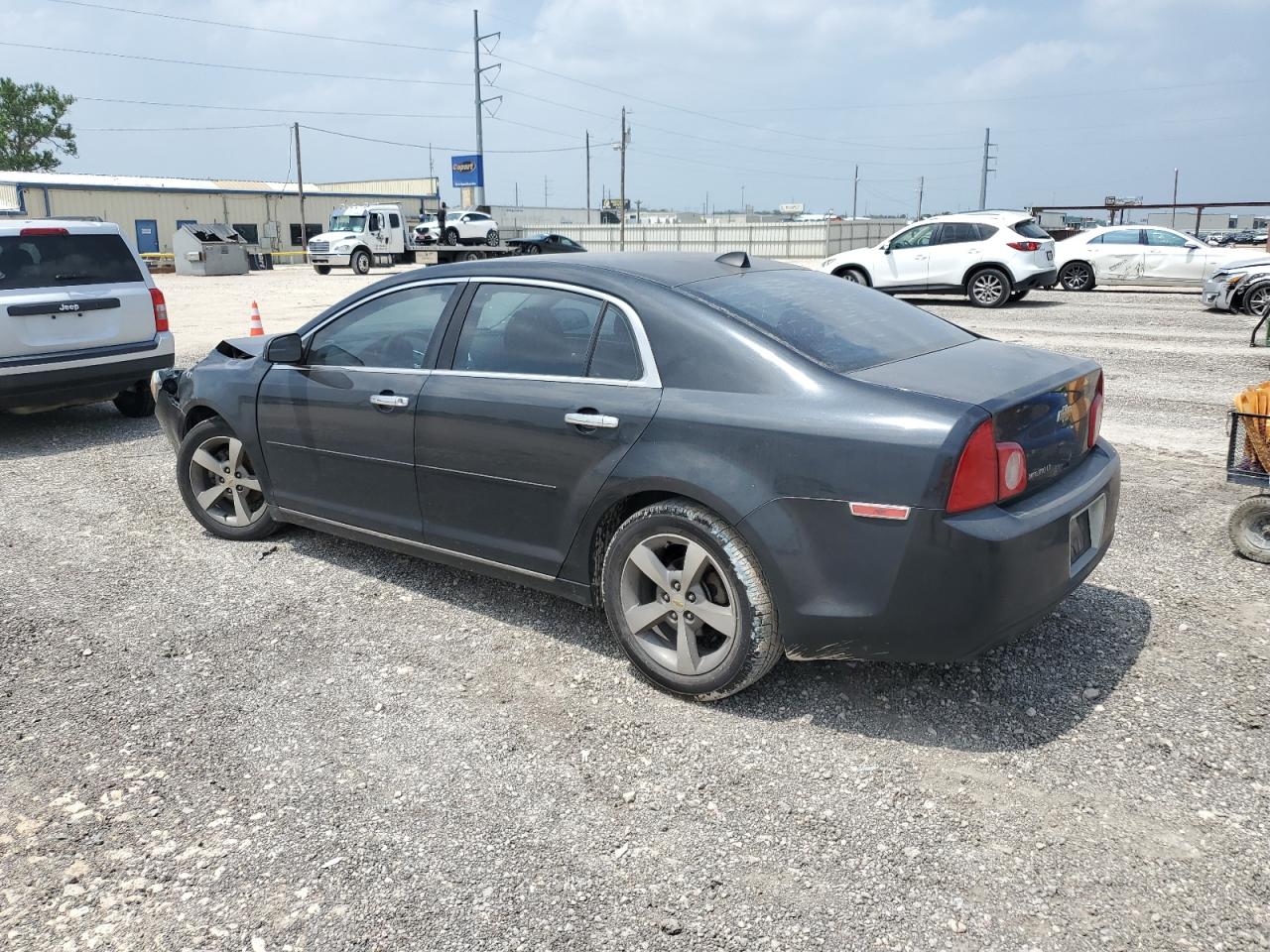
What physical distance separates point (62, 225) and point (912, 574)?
7.66 meters

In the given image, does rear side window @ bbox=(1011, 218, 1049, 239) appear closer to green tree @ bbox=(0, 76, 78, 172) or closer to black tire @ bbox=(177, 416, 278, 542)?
black tire @ bbox=(177, 416, 278, 542)

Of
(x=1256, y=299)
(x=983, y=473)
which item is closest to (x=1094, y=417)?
(x=983, y=473)

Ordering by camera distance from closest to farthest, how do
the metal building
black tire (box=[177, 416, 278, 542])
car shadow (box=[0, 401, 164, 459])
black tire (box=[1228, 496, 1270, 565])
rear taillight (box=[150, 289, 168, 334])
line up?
black tire (box=[1228, 496, 1270, 565]), black tire (box=[177, 416, 278, 542]), car shadow (box=[0, 401, 164, 459]), rear taillight (box=[150, 289, 168, 334]), the metal building

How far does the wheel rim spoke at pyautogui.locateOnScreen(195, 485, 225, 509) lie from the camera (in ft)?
17.6

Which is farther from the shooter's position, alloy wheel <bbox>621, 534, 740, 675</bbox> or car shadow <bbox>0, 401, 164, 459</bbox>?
Answer: car shadow <bbox>0, 401, 164, 459</bbox>

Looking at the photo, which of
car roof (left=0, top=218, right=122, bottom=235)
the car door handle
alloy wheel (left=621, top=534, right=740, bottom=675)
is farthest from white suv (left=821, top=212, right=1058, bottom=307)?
alloy wheel (left=621, top=534, right=740, bottom=675)

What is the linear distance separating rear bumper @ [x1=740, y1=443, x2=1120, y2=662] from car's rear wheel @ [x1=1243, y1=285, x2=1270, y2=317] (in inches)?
599

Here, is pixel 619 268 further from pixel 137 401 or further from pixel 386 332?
pixel 137 401

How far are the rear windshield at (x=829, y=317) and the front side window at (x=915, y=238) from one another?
14.9 meters

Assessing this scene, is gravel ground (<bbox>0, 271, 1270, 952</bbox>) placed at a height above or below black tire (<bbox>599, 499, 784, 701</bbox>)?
below

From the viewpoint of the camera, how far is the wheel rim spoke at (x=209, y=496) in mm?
5363

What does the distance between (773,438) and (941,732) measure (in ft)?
3.82

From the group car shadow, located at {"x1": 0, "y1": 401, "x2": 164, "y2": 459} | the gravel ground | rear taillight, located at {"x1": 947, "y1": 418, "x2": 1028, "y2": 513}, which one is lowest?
the gravel ground

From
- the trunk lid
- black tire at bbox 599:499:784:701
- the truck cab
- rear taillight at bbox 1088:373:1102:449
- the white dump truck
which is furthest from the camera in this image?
the truck cab
